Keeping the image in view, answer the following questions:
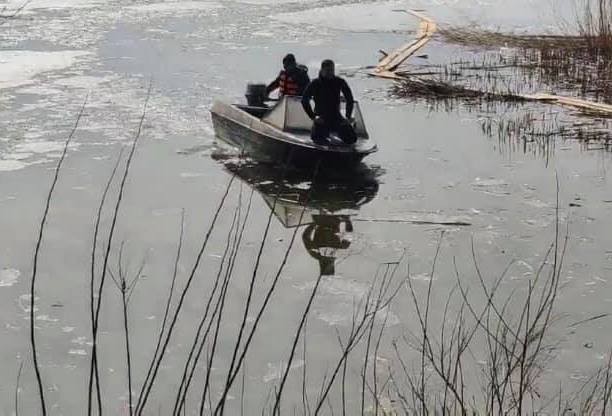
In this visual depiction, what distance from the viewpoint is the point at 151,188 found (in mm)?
11227

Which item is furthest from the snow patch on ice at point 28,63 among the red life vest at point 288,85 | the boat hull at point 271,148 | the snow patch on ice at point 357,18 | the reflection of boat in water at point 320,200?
the snow patch on ice at point 357,18

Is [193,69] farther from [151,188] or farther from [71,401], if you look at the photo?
[71,401]

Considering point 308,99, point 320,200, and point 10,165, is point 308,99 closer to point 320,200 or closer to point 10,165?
point 320,200

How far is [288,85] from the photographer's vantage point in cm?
1205

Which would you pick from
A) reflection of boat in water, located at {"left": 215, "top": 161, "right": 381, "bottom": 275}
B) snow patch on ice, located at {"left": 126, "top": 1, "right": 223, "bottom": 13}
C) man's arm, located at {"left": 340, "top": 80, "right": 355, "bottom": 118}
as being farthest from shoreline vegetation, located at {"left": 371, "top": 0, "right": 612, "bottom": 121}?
snow patch on ice, located at {"left": 126, "top": 1, "right": 223, "bottom": 13}

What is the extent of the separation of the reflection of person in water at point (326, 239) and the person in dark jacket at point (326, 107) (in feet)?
3.84

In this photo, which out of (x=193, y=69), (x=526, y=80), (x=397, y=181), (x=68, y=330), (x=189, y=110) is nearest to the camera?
(x=68, y=330)

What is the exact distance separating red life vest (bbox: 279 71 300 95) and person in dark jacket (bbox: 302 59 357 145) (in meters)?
1.13

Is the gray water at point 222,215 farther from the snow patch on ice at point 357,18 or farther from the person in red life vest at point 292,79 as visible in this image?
the snow patch on ice at point 357,18

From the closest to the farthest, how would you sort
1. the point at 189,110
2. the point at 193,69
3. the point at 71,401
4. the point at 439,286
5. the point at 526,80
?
the point at 71,401 < the point at 439,286 < the point at 189,110 < the point at 526,80 < the point at 193,69

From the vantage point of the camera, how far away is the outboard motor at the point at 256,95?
1281 centimetres

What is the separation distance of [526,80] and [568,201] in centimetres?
794

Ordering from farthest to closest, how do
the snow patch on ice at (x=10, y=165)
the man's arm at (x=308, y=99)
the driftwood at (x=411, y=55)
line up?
the driftwood at (x=411, y=55) → the snow patch on ice at (x=10, y=165) → the man's arm at (x=308, y=99)

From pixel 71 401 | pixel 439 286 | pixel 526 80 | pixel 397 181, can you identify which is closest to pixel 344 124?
pixel 397 181
